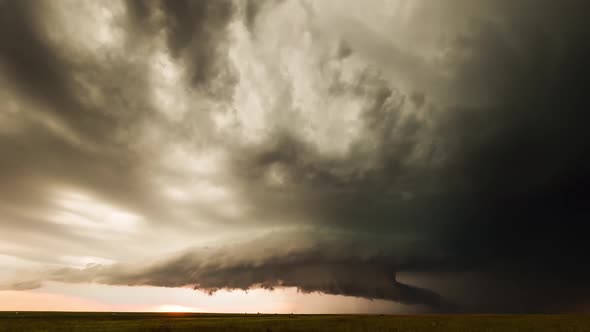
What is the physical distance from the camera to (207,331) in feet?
149

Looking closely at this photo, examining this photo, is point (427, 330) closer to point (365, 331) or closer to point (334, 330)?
point (365, 331)

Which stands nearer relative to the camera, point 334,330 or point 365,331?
point 365,331

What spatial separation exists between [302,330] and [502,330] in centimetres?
2359

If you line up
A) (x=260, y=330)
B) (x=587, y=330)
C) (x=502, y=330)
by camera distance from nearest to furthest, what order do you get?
(x=587, y=330)
(x=502, y=330)
(x=260, y=330)

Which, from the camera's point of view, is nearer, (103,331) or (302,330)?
(302,330)

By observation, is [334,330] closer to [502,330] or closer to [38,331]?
[502,330]

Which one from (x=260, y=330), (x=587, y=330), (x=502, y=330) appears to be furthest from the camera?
(x=260, y=330)

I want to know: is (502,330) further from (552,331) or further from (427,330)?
(427,330)

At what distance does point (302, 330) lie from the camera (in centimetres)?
4419

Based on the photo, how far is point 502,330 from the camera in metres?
41.8

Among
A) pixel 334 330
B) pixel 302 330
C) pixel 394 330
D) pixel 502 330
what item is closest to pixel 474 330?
pixel 502 330

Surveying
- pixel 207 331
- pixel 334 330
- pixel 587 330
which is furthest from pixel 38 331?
pixel 587 330

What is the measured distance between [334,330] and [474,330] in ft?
55.1

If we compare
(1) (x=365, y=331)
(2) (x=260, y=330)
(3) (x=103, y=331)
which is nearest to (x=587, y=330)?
(1) (x=365, y=331)
